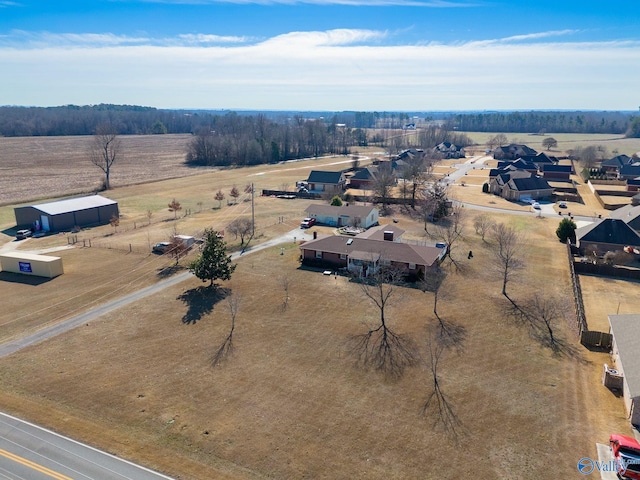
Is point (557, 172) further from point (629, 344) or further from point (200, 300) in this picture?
point (200, 300)

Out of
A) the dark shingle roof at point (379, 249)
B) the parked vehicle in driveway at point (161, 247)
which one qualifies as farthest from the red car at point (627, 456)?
the parked vehicle in driveway at point (161, 247)

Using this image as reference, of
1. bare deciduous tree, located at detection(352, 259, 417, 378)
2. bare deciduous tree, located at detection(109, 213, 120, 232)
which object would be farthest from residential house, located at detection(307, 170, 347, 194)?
bare deciduous tree, located at detection(352, 259, 417, 378)

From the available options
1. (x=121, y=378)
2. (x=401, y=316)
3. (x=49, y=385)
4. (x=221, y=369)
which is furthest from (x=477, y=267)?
(x=49, y=385)

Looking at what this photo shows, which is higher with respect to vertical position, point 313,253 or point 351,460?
point 313,253

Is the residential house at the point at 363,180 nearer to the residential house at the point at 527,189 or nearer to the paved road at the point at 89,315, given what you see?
the residential house at the point at 527,189

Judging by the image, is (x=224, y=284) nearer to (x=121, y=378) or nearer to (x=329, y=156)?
(x=121, y=378)

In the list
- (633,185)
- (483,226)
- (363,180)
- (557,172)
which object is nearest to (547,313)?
(483,226)
